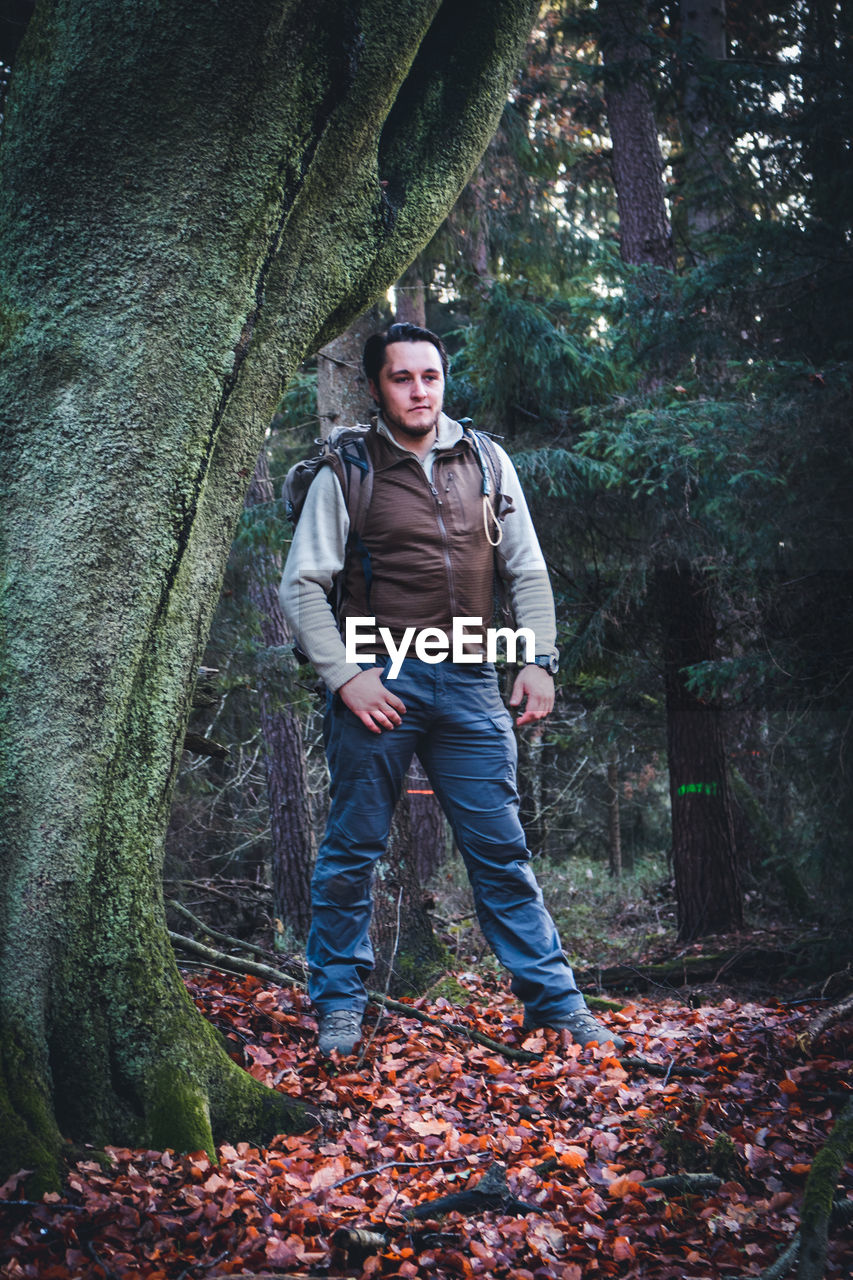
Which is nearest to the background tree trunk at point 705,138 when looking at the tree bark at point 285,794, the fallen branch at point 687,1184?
the tree bark at point 285,794

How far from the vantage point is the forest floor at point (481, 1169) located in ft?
7.29

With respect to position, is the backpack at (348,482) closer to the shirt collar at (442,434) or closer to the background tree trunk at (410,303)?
the shirt collar at (442,434)

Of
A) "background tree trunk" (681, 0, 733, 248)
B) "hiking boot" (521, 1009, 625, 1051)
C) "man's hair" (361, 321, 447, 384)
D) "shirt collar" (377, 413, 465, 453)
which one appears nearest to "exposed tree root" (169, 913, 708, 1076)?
"hiking boot" (521, 1009, 625, 1051)

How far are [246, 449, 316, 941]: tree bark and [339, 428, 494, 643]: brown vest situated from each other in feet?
18.6

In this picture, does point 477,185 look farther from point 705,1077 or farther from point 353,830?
point 705,1077

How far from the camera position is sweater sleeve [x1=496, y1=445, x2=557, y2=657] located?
3.98 m

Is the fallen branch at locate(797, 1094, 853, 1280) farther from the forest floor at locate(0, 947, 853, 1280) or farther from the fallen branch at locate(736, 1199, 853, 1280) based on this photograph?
the forest floor at locate(0, 947, 853, 1280)

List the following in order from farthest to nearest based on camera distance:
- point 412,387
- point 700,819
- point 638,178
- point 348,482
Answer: point 638,178 < point 700,819 < point 412,387 < point 348,482

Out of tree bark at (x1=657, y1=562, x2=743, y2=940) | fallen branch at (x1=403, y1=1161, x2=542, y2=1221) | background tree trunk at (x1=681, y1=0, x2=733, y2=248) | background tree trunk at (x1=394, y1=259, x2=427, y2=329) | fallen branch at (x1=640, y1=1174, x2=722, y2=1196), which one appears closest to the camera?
fallen branch at (x1=403, y1=1161, x2=542, y2=1221)

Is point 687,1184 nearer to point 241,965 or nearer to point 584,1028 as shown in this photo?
point 584,1028

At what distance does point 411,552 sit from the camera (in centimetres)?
374

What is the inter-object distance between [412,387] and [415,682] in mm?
1245

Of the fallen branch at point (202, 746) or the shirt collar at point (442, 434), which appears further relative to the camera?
the fallen branch at point (202, 746)

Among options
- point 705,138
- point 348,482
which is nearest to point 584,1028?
point 348,482
